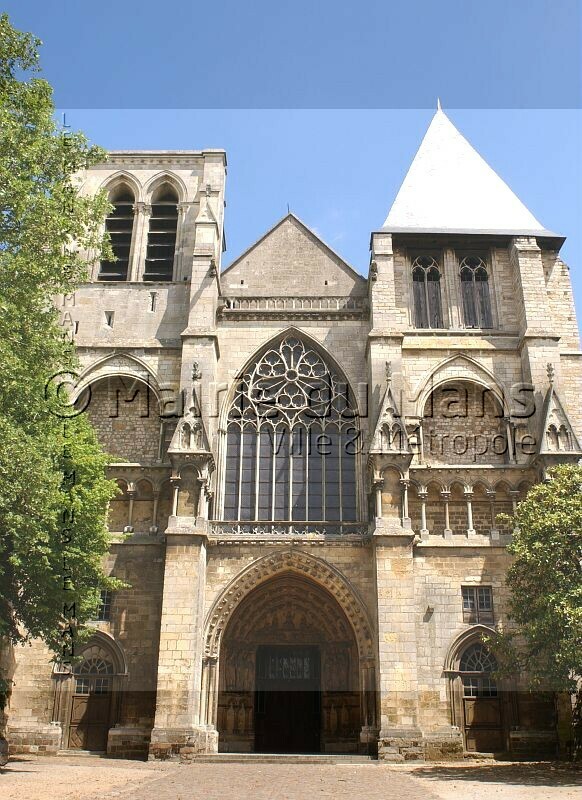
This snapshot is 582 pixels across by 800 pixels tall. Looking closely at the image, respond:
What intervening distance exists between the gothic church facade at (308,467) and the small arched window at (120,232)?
0.08 m

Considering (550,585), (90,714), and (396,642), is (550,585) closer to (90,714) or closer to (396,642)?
(396,642)

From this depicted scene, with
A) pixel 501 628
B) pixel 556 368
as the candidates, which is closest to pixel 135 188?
pixel 556 368

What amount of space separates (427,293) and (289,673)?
11.8 m

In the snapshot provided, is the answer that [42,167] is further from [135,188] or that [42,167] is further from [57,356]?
[135,188]

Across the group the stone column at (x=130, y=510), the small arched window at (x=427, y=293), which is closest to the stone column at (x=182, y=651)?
the stone column at (x=130, y=510)

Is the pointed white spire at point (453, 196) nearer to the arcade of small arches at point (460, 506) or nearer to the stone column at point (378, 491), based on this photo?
the arcade of small arches at point (460, 506)

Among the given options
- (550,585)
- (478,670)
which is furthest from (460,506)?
(550,585)

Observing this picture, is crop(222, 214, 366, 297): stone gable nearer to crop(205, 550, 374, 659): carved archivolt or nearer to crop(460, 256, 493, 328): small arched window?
crop(460, 256, 493, 328): small arched window

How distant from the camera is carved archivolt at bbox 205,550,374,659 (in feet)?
63.9

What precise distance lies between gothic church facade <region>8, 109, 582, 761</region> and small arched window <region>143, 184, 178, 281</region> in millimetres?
71

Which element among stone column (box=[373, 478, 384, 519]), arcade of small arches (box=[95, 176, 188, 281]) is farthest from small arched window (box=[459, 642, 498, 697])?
arcade of small arches (box=[95, 176, 188, 281])

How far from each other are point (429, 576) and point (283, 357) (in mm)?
7568

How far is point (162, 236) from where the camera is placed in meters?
25.7

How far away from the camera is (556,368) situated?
2186 centimetres
